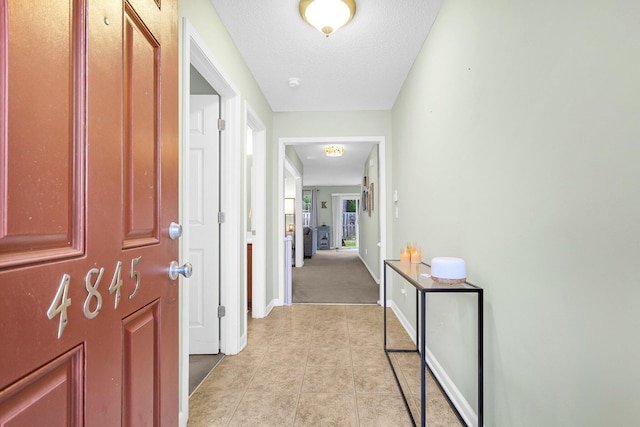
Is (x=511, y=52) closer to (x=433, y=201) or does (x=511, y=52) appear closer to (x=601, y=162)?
(x=601, y=162)

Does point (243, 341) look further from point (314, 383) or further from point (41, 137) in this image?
point (41, 137)

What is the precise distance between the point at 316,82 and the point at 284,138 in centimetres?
93

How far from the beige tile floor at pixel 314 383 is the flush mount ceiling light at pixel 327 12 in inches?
84.9

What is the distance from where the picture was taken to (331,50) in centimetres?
234

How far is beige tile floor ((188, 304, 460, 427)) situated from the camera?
1.58 metres

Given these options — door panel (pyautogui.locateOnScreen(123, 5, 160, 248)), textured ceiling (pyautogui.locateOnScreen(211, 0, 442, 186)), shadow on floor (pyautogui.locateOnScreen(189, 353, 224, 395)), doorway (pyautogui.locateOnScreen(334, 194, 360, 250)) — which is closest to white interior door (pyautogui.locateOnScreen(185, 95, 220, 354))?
shadow on floor (pyautogui.locateOnScreen(189, 353, 224, 395))

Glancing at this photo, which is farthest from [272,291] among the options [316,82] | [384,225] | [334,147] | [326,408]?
[334,147]

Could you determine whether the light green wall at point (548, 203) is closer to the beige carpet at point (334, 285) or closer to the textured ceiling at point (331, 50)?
the textured ceiling at point (331, 50)

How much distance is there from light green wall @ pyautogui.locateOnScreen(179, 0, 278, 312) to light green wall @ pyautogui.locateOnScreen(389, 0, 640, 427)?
1.40 meters

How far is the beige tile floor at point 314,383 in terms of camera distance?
62.0 inches

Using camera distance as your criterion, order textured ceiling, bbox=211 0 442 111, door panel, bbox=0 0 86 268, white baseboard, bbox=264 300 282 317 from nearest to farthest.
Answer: door panel, bbox=0 0 86 268, textured ceiling, bbox=211 0 442 111, white baseboard, bbox=264 300 282 317

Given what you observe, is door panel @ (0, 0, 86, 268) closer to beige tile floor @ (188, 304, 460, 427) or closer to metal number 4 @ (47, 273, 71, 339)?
metal number 4 @ (47, 273, 71, 339)

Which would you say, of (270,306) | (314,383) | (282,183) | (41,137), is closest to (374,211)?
(282,183)

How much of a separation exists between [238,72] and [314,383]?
2257 mm
